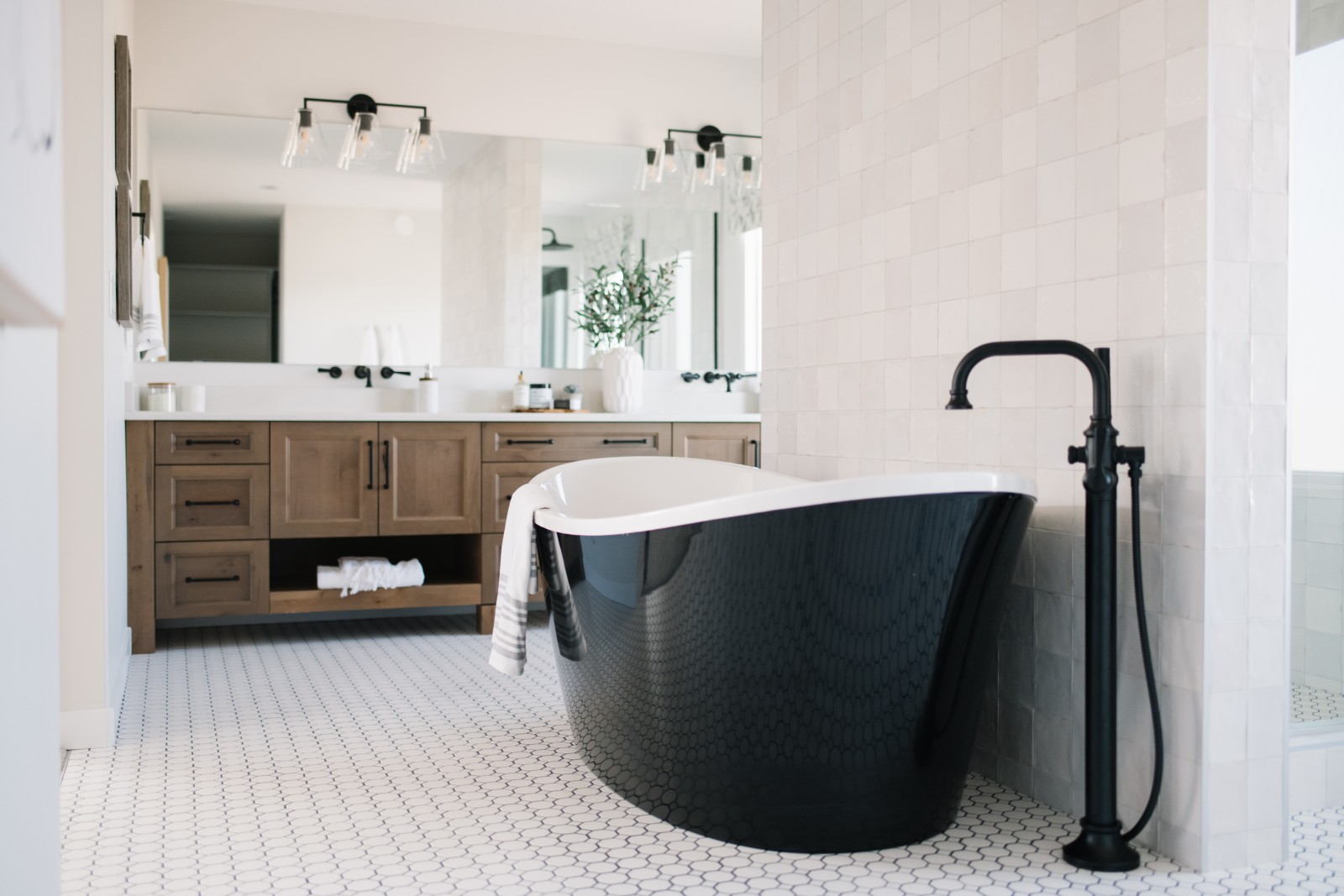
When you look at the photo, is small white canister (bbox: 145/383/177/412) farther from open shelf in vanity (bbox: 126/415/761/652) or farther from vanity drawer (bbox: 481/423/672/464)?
vanity drawer (bbox: 481/423/672/464)

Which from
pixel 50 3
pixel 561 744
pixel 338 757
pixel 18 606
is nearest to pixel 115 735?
pixel 338 757

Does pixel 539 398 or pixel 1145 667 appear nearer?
pixel 1145 667

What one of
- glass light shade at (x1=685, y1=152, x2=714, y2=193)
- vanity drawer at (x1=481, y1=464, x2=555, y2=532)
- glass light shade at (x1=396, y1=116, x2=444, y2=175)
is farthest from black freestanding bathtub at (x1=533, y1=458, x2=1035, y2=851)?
glass light shade at (x1=685, y1=152, x2=714, y2=193)

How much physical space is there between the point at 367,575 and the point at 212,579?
20.0 inches

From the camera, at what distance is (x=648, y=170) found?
4.88 m

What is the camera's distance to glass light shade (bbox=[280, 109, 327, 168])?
4.35 meters

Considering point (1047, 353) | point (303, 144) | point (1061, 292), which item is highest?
point (303, 144)

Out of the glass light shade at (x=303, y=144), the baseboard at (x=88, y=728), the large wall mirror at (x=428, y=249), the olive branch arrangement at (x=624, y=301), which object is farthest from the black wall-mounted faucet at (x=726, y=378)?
the baseboard at (x=88, y=728)

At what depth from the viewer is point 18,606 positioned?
1.20 meters

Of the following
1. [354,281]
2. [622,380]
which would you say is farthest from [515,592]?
[354,281]

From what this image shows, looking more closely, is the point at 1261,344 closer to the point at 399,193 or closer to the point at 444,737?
the point at 444,737

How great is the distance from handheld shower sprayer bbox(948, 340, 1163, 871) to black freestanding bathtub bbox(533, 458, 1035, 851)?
12cm

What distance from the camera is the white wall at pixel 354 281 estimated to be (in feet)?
14.5

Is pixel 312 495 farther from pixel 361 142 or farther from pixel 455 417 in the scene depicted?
pixel 361 142
